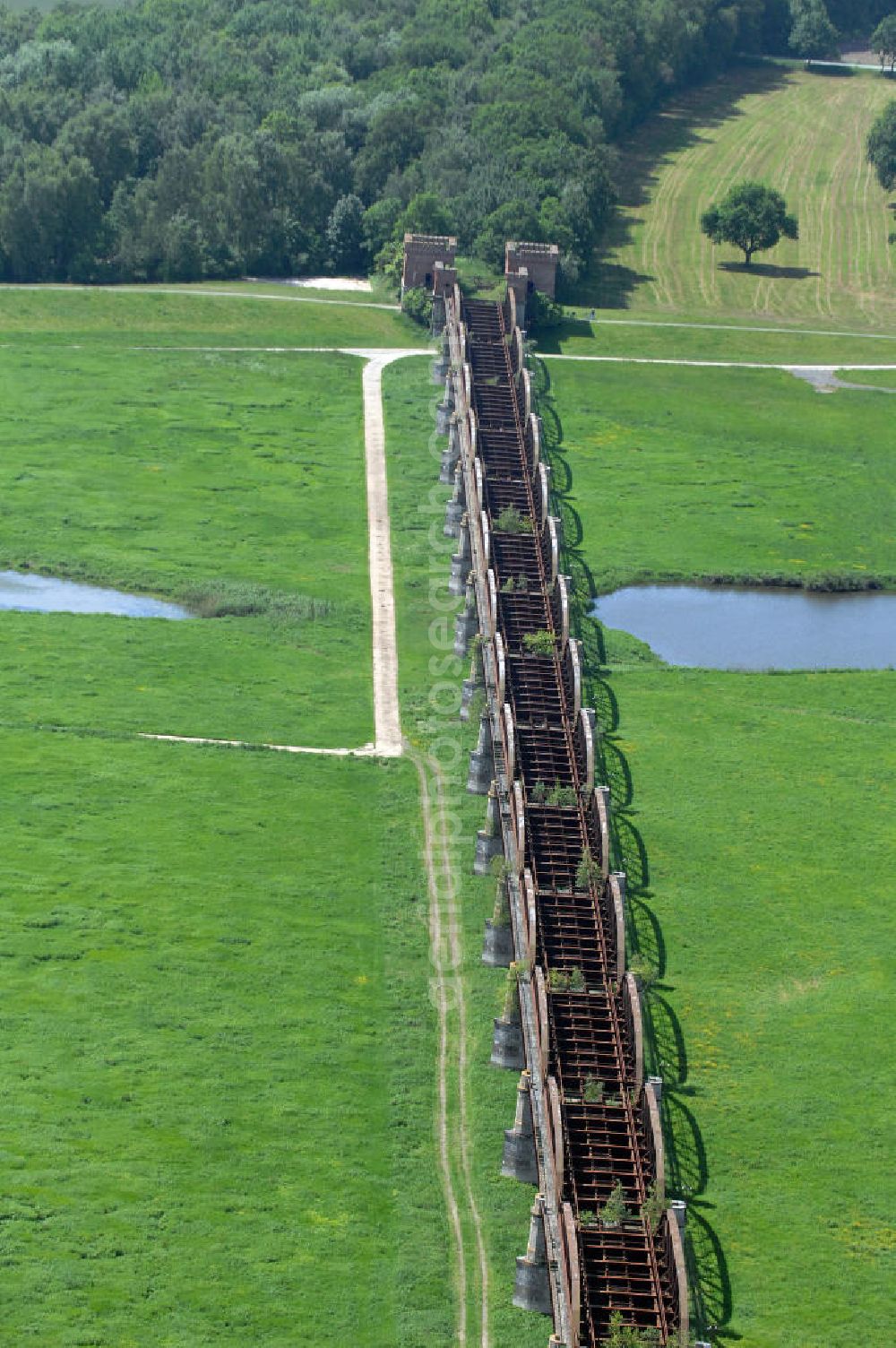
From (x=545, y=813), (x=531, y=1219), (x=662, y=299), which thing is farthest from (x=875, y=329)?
(x=531, y=1219)

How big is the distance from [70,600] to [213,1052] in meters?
49.0

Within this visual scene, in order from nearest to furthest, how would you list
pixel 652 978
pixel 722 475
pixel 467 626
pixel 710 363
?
pixel 652 978 → pixel 467 626 → pixel 722 475 → pixel 710 363

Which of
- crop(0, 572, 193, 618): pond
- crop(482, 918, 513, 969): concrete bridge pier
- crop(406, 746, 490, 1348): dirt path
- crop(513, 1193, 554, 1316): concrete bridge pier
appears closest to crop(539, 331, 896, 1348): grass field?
crop(513, 1193, 554, 1316): concrete bridge pier

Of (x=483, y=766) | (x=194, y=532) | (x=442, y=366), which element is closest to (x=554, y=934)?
(x=483, y=766)

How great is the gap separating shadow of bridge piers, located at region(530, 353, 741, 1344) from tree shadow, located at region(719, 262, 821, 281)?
54218 mm

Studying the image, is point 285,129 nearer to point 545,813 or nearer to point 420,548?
point 420,548

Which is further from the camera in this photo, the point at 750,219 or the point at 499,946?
the point at 750,219

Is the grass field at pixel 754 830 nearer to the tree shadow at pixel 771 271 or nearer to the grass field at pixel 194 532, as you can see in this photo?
the grass field at pixel 194 532

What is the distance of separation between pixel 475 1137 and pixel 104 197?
124196mm

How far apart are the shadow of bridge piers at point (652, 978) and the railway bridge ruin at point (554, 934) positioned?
100 inches

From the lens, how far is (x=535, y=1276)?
8150cm

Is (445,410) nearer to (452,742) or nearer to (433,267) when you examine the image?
(433,267)

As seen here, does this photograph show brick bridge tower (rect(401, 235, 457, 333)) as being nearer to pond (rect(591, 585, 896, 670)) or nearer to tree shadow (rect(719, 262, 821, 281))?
tree shadow (rect(719, 262, 821, 281))

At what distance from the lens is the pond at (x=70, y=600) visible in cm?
13412
